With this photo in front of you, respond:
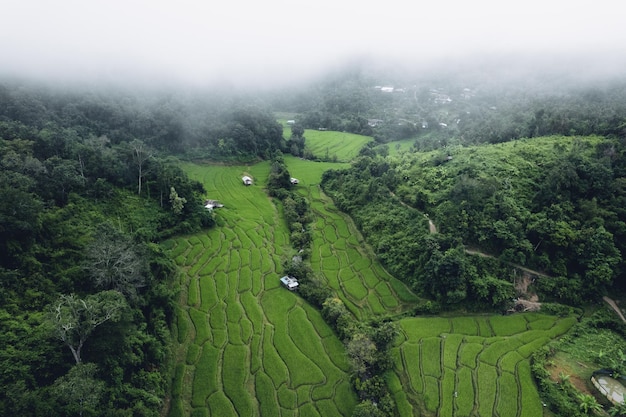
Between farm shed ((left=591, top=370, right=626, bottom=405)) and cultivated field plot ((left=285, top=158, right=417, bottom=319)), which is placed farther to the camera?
cultivated field plot ((left=285, top=158, right=417, bottom=319))

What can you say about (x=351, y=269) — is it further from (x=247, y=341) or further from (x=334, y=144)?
(x=334, y=144)

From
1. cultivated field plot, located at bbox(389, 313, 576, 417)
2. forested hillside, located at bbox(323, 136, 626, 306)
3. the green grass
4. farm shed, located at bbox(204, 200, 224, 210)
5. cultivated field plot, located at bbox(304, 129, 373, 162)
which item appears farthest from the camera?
the green grass

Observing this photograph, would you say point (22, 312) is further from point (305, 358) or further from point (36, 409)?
point (305, 358)

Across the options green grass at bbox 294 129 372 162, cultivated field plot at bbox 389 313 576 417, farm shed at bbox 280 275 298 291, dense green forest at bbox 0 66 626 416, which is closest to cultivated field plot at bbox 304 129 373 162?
green grass at bbox 294 129 372 162

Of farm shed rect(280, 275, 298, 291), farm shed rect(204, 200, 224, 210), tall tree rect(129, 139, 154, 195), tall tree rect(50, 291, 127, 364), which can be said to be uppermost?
tall tree rect(129, 139, 154, 195)

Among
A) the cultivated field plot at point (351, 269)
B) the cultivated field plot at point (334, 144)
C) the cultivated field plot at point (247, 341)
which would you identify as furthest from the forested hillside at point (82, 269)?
the cultivated field plot at point (334, 144)

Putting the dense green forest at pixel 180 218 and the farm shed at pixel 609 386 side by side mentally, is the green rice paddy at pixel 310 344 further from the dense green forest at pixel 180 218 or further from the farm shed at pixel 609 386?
the farm shed at pixel 609 386

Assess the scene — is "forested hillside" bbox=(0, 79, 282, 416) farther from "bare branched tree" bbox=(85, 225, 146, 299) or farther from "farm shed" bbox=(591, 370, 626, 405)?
"farm shed" bbox=(591, 370, 626, 405)

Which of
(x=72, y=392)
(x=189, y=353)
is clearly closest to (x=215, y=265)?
(x=189, y=353)
